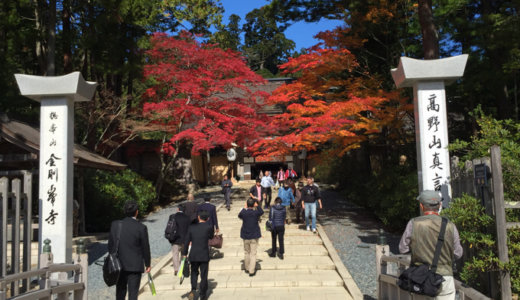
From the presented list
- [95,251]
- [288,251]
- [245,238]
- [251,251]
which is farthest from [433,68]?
[95,251]

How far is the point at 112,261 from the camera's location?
500cm

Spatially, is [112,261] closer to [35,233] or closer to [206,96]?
→ [35,233]

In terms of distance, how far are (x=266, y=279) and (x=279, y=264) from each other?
1060 millimetres

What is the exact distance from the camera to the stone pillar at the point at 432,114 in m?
6.44

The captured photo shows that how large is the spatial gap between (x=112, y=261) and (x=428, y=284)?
3725mm

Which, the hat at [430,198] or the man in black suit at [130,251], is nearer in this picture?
the hat at [430,198]

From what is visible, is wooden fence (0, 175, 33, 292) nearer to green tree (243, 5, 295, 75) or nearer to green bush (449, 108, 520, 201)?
green bush (449, 108, 520, 201)

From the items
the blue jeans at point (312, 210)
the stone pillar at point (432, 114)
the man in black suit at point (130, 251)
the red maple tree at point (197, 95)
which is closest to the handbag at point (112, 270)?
the man in black suit at point (130, 251)

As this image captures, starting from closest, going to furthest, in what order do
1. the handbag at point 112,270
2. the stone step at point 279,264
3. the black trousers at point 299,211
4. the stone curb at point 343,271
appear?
the handbag at point 112,270
the stone curb at point 343,271
the stone step at point 279,264
the black trousers at point 299,211

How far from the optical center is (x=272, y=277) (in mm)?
7750

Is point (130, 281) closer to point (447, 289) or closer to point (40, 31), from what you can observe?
point (447, 289)

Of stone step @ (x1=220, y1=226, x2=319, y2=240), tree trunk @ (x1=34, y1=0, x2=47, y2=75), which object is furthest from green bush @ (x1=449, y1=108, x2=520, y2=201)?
tree trunk @ (x1=34, y1=0, x2=47, y2=75)

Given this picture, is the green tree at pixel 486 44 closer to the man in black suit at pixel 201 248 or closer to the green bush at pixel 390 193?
the green bush at pixel 390 193

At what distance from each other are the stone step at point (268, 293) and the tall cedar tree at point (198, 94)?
352 inches
